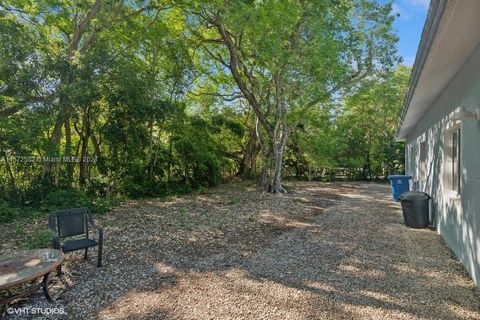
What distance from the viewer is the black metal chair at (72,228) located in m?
3.73

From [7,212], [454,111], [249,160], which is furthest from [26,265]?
[249,160]

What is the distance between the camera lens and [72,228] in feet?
13.3

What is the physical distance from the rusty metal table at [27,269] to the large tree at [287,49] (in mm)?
7245

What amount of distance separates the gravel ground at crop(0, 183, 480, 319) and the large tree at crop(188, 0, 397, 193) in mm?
5332

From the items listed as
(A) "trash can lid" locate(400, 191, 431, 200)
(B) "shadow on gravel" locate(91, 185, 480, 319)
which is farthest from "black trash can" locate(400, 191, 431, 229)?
(B) "shadow on gravel" locate(91, 185, 480, 319)

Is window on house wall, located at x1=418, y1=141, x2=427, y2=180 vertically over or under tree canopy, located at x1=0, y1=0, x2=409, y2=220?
under

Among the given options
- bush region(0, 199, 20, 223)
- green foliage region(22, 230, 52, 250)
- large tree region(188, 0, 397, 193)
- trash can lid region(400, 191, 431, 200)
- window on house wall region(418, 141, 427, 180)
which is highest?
large tree region(188, 0, 397, 193)

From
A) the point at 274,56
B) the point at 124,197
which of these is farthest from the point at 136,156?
the point at 274,56

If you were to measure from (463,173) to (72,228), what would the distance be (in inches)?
211

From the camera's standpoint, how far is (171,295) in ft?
10.6

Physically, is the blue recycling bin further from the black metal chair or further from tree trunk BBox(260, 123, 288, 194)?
the black metal chair

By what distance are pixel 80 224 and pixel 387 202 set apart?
939 centimetres

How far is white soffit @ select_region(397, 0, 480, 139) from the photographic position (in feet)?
8.11

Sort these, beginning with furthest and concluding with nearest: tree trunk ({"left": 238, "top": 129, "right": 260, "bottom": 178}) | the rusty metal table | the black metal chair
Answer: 1. tree trunk ({"left": 238, "top": 129, "right": 260, "bottom": 178})
2. the black metal chair
3. the rusty metal table
